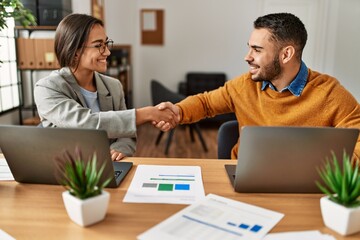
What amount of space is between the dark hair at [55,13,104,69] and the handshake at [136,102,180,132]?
0.44 m

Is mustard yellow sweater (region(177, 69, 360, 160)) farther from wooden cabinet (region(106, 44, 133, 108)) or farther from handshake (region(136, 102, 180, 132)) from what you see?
wooden cabinet (region(106, 44, 133, 108))

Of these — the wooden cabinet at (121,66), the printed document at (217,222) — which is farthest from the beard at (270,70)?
the wooden cabinet at (121,66)

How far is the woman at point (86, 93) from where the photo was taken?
1410 mm

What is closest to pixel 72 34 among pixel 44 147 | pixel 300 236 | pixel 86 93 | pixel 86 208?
pixel 86 93

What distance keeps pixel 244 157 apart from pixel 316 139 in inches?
8.5

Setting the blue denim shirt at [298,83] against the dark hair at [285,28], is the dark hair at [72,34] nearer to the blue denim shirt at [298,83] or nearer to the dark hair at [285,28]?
the dark hair at [285,28]

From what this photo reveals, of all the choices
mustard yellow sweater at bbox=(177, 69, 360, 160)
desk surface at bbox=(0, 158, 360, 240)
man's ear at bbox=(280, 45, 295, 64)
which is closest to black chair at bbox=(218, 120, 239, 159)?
mustard yellow sweater at bbox=(177, 69, 360, 160)

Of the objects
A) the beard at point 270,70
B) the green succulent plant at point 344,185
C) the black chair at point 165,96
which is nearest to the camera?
the green succulent plant at point 344,185

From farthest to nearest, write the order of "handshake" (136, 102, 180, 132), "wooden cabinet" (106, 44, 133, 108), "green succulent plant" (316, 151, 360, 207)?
"wooden cabinet" (106, 44, 133, 108), "handshake" (136, 102, 180, 132), "green succulent plant" (316, 151, 360, 207)

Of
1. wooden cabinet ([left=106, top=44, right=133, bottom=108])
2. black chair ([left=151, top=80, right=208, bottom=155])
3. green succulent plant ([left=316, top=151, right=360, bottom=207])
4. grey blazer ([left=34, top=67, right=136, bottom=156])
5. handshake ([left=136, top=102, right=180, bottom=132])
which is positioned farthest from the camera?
wooden cabinet ([left=106, top=44, right=133, bottom=108])

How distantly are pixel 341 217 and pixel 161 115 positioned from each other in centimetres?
102

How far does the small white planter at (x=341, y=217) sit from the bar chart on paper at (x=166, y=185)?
365 millimetres

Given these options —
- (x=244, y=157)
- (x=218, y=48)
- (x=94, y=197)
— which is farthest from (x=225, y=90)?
(x=218, y=48)

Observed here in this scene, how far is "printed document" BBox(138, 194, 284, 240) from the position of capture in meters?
0.81
